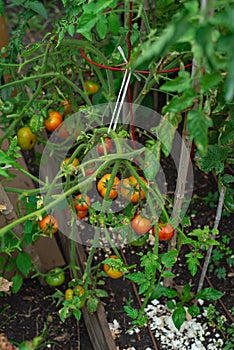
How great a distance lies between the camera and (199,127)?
862 mm

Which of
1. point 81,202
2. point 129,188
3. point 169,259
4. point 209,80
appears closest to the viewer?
point 209,80

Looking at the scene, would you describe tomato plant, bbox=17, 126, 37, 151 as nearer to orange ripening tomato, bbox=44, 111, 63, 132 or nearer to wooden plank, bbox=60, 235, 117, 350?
orange ripening tomato, bbox=44, 111, 63, 132

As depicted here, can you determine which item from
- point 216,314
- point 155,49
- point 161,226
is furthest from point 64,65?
point 155,49

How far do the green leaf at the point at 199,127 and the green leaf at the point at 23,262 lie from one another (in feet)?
3.28

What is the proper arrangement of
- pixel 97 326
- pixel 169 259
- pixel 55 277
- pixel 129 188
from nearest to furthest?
pixel 169 259 < pixel 129 188 < pixel 97 326 < pixel 55 277

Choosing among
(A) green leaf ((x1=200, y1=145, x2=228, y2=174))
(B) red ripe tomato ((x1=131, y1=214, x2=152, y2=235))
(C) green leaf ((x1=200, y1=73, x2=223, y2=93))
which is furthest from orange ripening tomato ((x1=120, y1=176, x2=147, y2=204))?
(C) green leaf ((x1=200, y1=73, x2=223, y2=93))

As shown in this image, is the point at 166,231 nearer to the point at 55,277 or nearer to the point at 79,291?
the point at 79,291

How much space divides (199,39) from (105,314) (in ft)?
4.06

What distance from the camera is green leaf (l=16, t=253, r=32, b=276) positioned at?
5.57ft

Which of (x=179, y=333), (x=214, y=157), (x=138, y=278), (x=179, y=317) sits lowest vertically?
(x=179, y=333)

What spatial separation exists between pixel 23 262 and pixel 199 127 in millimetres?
1025

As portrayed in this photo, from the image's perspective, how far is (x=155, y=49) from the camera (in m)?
0.72

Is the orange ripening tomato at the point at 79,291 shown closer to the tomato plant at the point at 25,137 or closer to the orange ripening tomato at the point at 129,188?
the orange ripening tomato at the point at 129,188

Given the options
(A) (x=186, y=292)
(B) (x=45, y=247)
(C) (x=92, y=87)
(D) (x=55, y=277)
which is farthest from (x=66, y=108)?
(A) (x=186, y=292)
